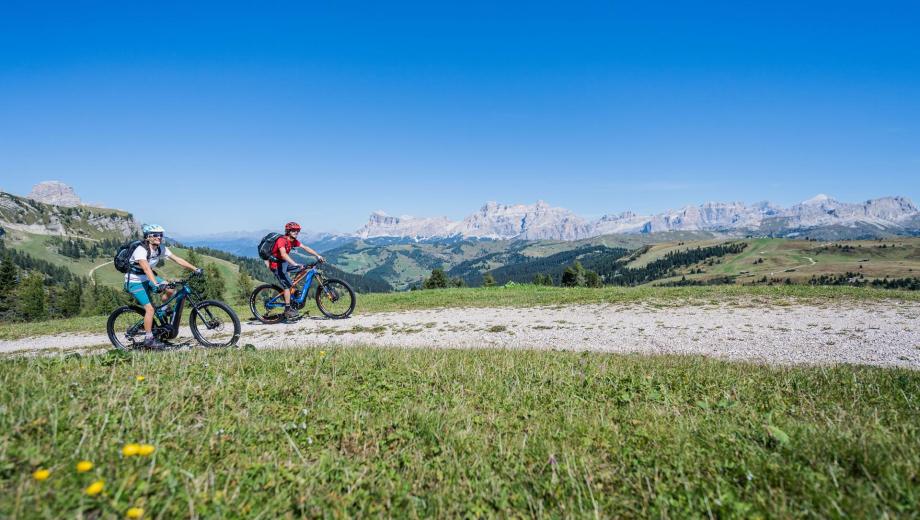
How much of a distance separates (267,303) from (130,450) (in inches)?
547

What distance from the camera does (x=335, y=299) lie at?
17.1m

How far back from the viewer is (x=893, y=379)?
5.80 metres

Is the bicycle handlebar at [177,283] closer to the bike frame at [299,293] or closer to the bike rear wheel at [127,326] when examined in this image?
the bike rear wheel at [127,326]

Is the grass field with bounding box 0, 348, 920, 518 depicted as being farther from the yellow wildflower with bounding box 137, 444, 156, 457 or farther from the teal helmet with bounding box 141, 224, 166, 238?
the teal helmet with bounding box 141, 224, 166, 238

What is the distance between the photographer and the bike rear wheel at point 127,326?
11.3 m

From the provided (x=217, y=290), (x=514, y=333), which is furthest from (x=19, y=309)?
(x=514, y=333)

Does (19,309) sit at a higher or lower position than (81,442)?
lower

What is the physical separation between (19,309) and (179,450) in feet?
345

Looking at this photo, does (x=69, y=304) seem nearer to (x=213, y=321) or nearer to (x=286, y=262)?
(x=286, y=262)

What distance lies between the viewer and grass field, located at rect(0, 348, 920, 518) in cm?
299

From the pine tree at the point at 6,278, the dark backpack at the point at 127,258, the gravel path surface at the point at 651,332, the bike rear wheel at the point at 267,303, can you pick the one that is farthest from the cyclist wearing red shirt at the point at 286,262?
the pine tree at the point at 6,278

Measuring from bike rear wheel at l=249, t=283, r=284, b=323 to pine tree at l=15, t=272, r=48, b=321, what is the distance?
87336 mm

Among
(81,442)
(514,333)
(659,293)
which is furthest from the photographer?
(659,293)

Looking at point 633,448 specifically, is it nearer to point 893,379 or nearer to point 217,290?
point 893,379
